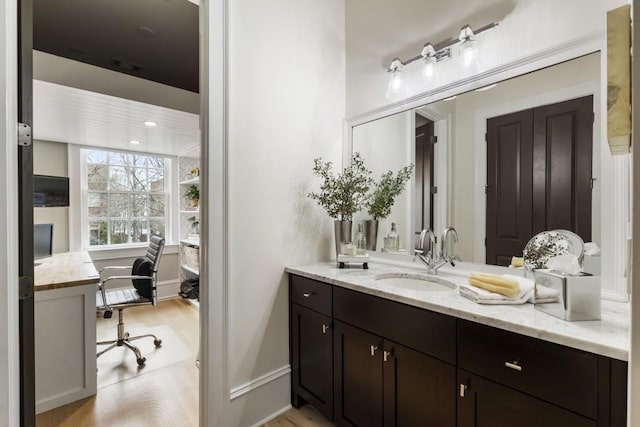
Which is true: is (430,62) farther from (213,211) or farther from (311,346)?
(311,346)

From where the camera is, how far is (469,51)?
1589mm

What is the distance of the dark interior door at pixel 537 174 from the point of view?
1.28m

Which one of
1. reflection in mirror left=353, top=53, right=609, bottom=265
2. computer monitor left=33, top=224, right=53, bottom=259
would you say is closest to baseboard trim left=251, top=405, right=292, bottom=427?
reflection in mirror left=353, top=53, right=609, bottom=265

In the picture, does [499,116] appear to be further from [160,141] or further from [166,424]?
[160,141]

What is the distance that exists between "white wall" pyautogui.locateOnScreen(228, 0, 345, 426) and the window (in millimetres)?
3732

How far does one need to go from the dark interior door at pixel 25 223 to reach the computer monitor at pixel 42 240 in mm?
2984

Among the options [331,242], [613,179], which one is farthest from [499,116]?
[331,242]

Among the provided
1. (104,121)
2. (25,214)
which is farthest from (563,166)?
(104,121)

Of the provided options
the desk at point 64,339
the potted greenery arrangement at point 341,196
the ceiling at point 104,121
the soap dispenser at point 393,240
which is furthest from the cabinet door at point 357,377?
the ceiling at point 104,121

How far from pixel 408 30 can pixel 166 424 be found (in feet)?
9.50

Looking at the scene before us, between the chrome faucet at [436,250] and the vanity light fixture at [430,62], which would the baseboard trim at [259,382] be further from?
Answer: the vanity light fixture at [430,62]

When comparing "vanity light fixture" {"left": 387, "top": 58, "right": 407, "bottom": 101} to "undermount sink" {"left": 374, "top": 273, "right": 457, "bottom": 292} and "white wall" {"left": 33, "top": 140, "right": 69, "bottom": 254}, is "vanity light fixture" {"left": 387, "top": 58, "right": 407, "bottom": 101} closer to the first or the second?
"undermount sink" {"left": 374, "top": 273, "right": 457, "bottom": 292}

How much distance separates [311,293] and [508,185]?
121 cm

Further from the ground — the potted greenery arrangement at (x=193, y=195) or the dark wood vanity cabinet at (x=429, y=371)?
the potted greenery arrangement at (x=193, y=195)
